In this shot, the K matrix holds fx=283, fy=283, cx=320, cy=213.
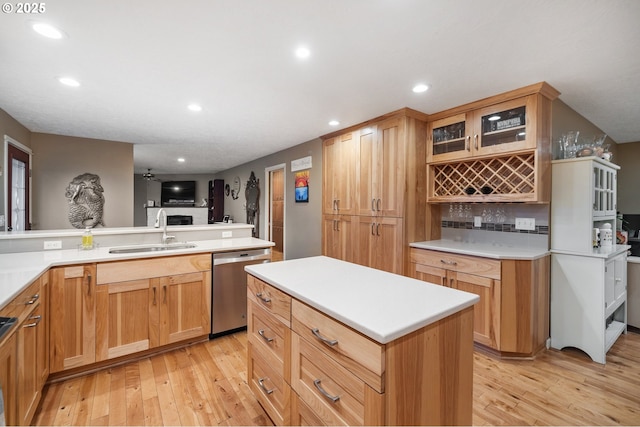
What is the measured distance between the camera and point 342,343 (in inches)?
42.5

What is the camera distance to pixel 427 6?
146cm

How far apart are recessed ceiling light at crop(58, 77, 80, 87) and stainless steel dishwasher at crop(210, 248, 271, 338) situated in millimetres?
1842

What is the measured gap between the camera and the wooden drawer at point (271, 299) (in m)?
1.43

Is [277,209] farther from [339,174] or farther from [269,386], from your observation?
[269,386]

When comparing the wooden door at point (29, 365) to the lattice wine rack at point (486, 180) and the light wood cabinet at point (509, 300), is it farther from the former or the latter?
the lattice wine rack at point (486, 180)

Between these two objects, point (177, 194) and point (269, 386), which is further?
point (177, 194)

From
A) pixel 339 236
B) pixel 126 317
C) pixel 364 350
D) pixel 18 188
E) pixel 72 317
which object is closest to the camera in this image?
pixel 364 350

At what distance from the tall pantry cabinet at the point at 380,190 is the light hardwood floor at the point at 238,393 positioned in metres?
1.32

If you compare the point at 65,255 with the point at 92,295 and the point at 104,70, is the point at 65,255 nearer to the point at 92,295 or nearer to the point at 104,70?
the point at 92,295

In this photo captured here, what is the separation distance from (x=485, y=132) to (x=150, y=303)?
3396 millimetres

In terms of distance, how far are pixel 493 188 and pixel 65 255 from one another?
381 centimetres

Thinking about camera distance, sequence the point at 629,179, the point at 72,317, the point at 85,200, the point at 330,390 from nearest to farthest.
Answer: the point at 330,390 < the point at 72,317 < the point at 629,179 < the point at 85,200

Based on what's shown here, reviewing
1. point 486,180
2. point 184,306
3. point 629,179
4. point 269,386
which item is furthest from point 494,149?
point 629,179

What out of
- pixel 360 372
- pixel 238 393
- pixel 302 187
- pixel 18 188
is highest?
pixel 302 187
